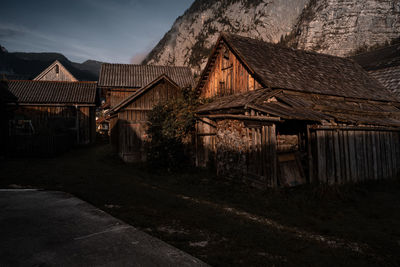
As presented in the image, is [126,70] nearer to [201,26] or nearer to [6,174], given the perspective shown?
[6,174]

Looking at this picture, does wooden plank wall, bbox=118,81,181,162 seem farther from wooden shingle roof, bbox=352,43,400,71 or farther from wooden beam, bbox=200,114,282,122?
wooden shingle roof, bbox=352,43,400,71

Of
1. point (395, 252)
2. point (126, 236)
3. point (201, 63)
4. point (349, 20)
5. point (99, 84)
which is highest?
point (349, 20)

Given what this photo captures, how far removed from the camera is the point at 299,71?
12.5 m

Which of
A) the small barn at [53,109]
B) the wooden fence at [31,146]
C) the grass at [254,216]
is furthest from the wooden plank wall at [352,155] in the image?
the small barn at [53,109]

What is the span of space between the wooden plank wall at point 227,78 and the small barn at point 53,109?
12.9 metres

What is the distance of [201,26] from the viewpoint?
264 ft

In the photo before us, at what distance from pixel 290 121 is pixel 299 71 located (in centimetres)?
435

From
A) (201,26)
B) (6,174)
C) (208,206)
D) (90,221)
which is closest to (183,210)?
(208,206)

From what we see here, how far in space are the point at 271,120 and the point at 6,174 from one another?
11.0 m

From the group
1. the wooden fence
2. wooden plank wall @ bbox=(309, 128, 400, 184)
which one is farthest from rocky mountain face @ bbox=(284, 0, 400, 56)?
the wooden fence

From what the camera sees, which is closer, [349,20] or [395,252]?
[395,252]

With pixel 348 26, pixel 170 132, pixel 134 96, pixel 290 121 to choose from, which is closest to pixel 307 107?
pixel 290 121

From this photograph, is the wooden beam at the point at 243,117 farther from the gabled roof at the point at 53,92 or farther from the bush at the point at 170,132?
the gabled roof at the point at 53,92

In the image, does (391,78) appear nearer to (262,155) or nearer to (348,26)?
(262,155)
